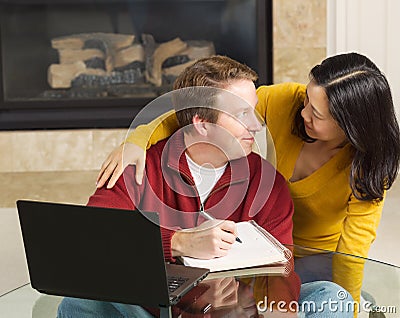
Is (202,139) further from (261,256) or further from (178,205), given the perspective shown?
(261,256)

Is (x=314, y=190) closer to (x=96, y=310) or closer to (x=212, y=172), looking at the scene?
(x=212, y=172)

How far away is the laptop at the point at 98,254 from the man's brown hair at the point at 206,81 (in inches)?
22.5

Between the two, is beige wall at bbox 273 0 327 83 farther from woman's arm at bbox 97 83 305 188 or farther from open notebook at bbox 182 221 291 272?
open notebook at bbox 182 221 291 272

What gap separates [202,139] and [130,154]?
173mm

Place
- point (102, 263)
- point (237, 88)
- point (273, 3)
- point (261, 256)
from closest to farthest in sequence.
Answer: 1. point (102, 263)
2. point (261, 256)
3. point (237, 88)
4. point (273, 3)

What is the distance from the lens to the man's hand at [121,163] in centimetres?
183

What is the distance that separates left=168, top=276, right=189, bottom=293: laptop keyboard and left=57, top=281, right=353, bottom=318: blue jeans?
0.25 feet

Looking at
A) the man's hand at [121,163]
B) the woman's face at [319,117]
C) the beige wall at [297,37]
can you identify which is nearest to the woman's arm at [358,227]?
the woman's face at [319,117]

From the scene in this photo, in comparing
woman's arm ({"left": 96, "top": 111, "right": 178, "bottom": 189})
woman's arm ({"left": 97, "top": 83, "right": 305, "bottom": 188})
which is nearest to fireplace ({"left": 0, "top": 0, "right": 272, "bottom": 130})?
woman's arm ({"left": 97, "top": 83, "right": 305, "bottom": 188})

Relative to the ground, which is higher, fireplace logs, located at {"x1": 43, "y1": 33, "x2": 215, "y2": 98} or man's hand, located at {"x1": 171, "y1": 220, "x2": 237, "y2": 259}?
man's hand, located at {"x1": 171, "y1": 220, "x2": 237, "y2": 259}

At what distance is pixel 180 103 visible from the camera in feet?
6.33

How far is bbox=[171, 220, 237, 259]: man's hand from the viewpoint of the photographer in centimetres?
163

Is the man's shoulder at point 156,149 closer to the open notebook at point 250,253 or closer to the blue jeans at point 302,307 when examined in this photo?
the open notebook at point 250,253

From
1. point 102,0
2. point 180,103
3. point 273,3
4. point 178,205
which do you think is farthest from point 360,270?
point 102,0
